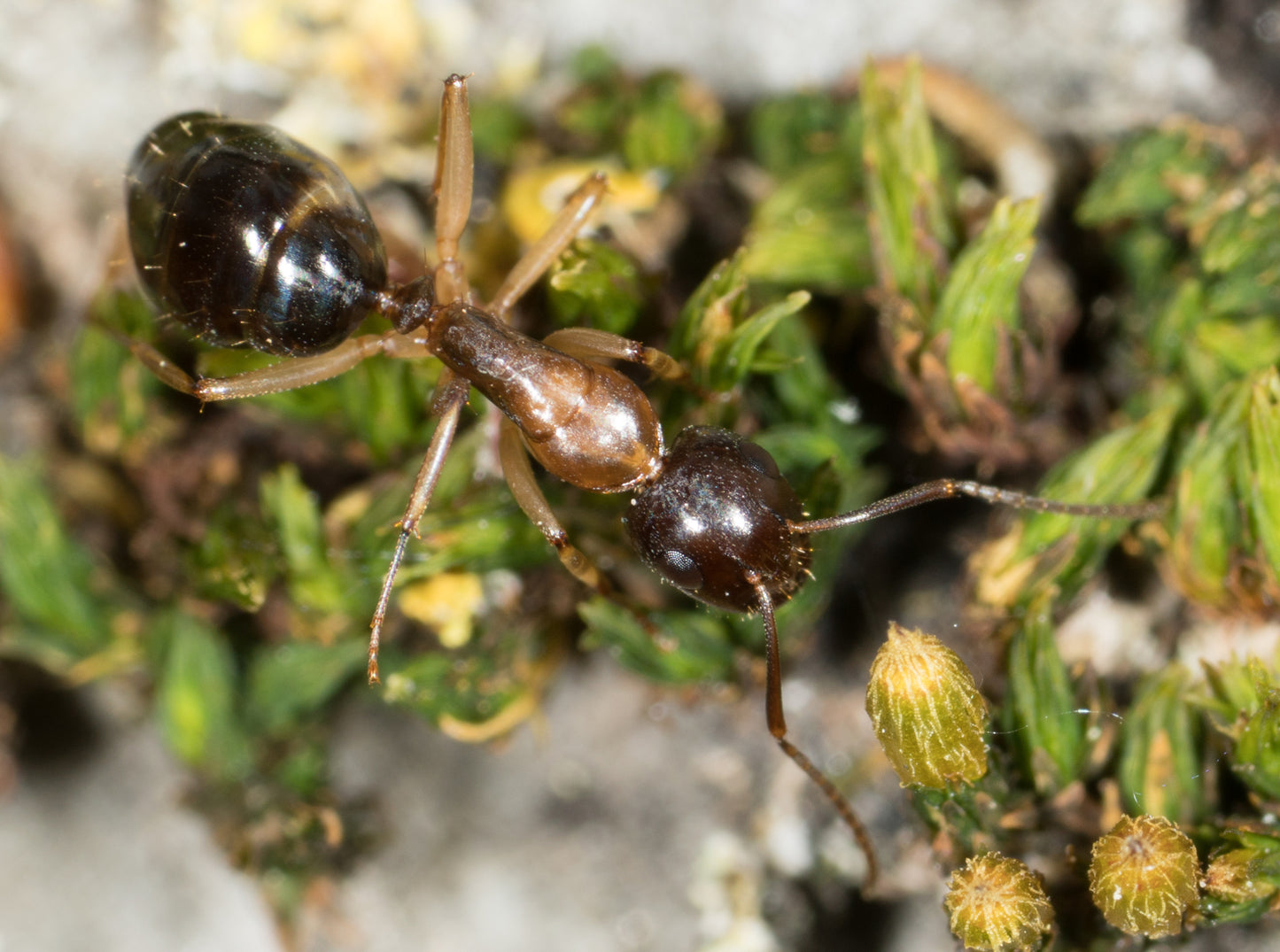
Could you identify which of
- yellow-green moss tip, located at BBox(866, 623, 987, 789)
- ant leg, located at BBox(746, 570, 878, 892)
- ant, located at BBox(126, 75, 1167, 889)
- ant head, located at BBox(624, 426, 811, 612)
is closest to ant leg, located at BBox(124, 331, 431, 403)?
ant, located at BBox(126, 75, 1167, 889)

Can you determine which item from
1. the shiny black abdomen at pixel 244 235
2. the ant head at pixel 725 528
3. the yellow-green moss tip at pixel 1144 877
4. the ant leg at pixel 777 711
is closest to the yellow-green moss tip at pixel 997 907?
the yellow-green moss tip at pixel 1144 877

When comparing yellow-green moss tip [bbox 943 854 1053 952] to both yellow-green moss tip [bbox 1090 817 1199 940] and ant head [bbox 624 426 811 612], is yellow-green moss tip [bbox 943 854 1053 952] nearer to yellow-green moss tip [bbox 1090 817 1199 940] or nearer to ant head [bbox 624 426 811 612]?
yellow-green moss tip [bbox 1090 817 1199 940]

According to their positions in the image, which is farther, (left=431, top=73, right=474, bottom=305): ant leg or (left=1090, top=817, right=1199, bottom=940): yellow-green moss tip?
(left=431, top=73, right=474, bottom=305): ant leg

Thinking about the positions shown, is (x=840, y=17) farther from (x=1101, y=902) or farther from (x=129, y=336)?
(x=1101, y=902)

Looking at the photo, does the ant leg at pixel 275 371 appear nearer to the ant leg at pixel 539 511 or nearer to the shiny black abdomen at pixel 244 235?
the shiny black abdomen at pixel 244 235

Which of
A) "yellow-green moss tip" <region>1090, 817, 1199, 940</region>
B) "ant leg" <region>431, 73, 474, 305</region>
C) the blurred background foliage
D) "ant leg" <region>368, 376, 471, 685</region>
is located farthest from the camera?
"ant leg" <region>431, 73, 474, 305</region>

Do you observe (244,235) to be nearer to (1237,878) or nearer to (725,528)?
(725,528)

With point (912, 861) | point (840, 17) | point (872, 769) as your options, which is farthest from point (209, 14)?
point (912, 861)
